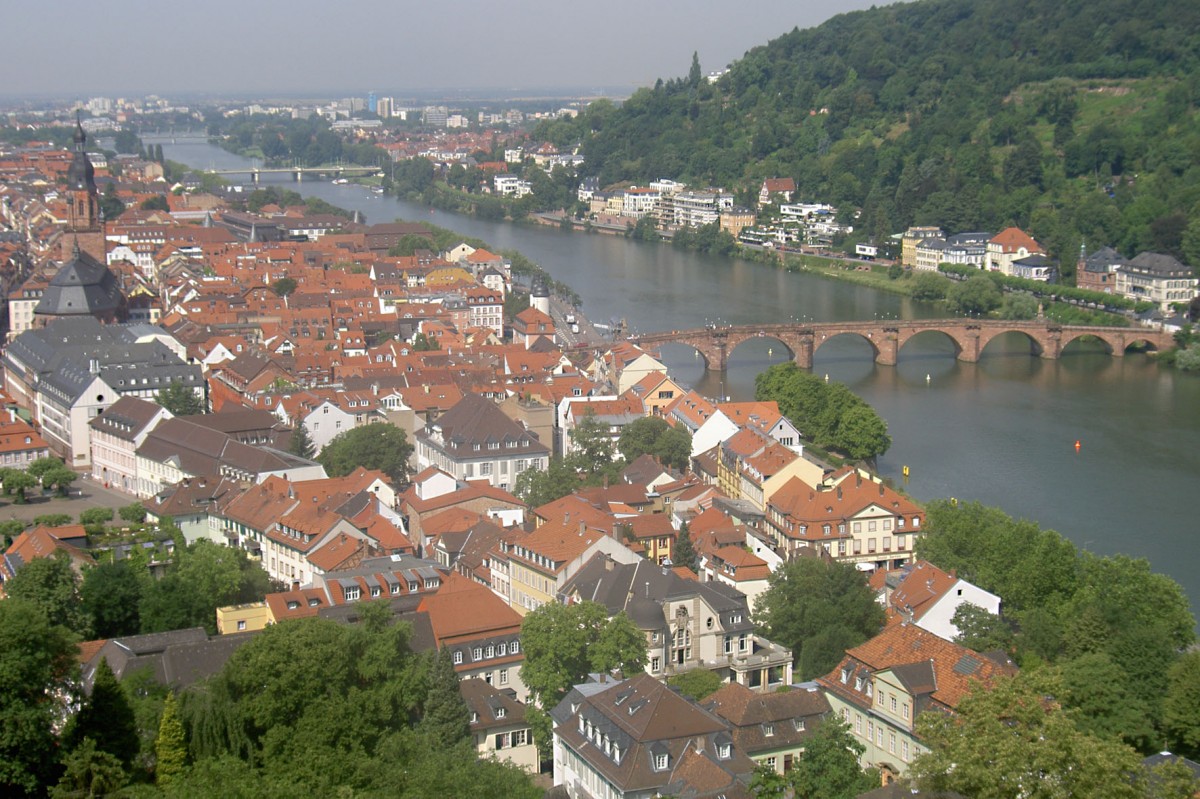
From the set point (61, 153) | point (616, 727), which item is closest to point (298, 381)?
point (616, 727)

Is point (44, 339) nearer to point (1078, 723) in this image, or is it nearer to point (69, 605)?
point (69, 605)

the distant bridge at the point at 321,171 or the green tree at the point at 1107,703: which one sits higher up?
the green tree at the point at 1107,703

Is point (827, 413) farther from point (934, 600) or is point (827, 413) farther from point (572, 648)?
point (572, 648)

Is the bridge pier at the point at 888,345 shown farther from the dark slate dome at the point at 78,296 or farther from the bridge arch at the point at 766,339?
the dark slate dome at the point at 78,296

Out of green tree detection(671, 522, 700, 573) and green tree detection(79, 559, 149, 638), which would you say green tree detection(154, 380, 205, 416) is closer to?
green tree detection(79, 559, 149, 638)

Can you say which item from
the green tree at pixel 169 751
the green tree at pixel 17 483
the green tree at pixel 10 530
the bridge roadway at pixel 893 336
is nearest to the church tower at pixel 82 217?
the bridge roadway at pixel 893 336

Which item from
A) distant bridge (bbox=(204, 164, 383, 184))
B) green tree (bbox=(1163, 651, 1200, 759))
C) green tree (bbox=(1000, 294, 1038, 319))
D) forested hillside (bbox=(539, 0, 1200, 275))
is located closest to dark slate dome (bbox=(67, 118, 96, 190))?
green tree (bbox=(1000, 294, 1038, 319))
